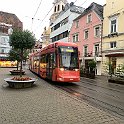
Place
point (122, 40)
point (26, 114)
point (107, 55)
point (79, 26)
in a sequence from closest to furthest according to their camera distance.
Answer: point (26, 114) → point (122, 40) → point (107, 55) → point (79, 26)

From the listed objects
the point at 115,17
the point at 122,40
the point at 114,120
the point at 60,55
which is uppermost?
the point at 115,17

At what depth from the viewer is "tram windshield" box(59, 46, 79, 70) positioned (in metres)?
17.3

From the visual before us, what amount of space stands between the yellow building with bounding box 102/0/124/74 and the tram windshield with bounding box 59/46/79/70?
13.8 metres

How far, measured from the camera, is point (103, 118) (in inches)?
282

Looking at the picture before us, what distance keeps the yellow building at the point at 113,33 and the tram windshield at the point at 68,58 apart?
13.8 meters

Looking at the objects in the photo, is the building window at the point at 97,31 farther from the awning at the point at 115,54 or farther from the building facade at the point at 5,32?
the building facade at the point at 5,32

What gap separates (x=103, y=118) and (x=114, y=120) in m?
0.36

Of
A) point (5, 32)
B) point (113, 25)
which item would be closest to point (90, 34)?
point (113, 25)

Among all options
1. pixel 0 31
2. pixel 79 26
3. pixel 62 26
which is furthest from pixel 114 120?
A: pixel 0 31

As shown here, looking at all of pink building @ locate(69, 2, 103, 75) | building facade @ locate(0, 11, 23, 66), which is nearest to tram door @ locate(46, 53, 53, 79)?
pink building @ locate(69, 2, 103, 75)

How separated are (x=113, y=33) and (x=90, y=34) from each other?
264 inches

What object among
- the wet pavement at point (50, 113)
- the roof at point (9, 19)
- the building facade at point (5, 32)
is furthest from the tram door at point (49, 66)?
the roof at point (9, 19)

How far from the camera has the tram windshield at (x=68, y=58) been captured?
1730 centimetres

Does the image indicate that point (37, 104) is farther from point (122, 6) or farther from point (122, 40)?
point (122, 6)
